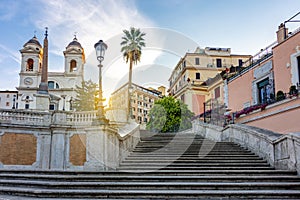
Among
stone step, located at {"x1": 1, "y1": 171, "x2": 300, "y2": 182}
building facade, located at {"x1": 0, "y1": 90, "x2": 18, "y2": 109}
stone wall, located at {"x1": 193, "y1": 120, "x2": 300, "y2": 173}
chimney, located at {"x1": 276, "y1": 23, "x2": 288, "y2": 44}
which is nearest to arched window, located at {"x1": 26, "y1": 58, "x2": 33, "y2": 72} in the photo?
building facade, located at {"x1": 0, "y1": 90, "x2": 18, "y2": 109}

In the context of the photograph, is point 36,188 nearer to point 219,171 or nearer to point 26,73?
point 219,171

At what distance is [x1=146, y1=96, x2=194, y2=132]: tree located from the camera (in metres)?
25.9

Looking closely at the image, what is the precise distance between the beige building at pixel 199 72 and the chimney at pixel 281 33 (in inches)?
613

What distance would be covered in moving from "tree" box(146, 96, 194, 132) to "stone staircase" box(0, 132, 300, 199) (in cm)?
1662

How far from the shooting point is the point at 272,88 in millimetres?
15633

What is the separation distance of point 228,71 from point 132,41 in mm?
17551

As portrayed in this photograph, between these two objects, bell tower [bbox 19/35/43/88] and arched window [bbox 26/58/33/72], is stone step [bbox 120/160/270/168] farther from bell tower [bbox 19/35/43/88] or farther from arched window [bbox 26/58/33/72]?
arched window [bbox 26/58/33/72]

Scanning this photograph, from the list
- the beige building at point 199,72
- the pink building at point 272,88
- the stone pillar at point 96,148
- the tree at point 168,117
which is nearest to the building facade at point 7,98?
the beige building at point 199,72

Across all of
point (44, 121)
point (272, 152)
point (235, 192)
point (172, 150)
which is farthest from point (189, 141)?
point (44, 121)

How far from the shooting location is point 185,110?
90.4 ft

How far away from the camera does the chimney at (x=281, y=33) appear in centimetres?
1612

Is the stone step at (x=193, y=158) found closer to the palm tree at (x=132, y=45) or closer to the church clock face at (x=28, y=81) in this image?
the palm tree at (x=132, y=45)

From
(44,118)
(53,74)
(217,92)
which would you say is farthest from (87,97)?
(44,118)

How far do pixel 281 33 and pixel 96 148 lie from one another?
42.9 ft
